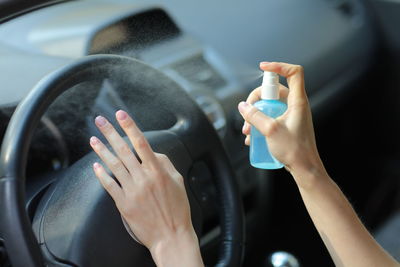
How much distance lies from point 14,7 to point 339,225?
62cm

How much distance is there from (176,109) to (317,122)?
1068 millimetres

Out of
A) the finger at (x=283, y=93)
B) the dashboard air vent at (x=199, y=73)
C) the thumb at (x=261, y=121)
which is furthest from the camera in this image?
the dashboard air vent at (x=199, y=73)

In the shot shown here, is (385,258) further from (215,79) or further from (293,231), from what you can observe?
(293,231)

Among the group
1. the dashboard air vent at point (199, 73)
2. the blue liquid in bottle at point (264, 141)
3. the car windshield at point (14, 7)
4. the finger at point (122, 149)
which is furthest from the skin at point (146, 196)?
the dashboard air vent at point (199, 73)

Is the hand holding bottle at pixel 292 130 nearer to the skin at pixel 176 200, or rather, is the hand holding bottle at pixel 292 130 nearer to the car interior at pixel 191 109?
the skin at pixel 176 200

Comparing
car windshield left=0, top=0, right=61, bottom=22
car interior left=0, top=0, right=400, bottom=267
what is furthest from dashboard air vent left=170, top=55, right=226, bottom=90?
car windshield left=0, top=0, right=61, bottom=22

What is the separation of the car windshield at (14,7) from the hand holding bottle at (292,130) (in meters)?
0.41

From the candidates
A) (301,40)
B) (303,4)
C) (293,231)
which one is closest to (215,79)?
(301,40)

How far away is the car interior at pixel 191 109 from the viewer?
3.44 feet

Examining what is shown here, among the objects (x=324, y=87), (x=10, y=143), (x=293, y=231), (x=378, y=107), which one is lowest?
(x=293, y=231)

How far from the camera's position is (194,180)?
127 centimetres

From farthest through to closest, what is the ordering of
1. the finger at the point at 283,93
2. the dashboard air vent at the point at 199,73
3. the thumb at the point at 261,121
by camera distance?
the dashboard air vent at the point at 199,73 → the finger at the point at 283,93 → the thumb at the point at 261,121

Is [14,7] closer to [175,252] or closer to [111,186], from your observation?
[111,186]

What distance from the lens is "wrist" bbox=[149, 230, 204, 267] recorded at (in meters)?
1.00
